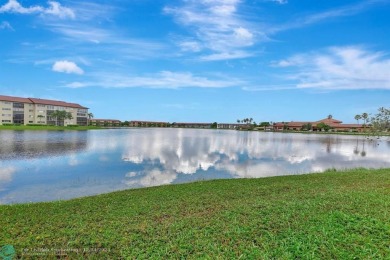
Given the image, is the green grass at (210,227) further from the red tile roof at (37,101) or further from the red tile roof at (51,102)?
the red tile roof at (51,102)

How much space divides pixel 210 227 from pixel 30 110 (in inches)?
4626

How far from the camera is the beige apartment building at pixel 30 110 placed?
94000 mm

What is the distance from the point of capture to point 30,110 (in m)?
102

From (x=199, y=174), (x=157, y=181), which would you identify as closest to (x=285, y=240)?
(x=157, y=181)

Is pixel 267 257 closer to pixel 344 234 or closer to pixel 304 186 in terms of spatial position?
pixel 344 234

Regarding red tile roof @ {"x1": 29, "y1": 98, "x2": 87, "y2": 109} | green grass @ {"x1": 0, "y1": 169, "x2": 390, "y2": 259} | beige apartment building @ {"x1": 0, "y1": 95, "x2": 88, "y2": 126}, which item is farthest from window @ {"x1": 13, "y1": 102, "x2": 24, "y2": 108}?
green grass @ {"x1": 0, "y1": 169, "x2": 390, "y2": 259}

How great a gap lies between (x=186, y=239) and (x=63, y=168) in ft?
49.1

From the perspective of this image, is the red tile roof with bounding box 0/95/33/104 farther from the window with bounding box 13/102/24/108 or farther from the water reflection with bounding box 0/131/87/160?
the water reflection with bounding box 0/131/87/160

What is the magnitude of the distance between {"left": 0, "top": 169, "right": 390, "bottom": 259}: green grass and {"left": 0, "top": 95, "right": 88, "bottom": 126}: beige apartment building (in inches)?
4226

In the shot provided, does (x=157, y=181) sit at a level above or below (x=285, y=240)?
below

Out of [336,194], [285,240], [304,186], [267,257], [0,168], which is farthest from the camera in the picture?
[0,168]

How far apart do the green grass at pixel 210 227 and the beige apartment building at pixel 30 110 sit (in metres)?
107

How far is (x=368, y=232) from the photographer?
554 cm

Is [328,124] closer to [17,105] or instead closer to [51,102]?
[51,102]
